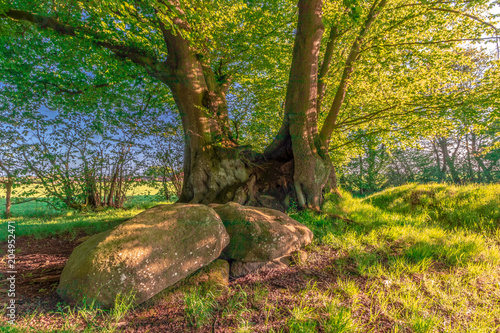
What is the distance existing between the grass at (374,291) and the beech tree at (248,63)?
6.83 feet

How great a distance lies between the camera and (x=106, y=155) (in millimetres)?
8070

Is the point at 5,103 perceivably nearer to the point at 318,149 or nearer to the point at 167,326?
the point at 167,326

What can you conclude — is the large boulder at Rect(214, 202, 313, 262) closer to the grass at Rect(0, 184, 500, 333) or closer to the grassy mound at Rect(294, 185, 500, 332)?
the grass at Rect(0, 184, 500, 333)

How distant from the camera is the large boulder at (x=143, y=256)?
6.74ft

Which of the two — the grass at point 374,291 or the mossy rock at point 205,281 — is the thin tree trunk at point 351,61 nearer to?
the grass at point 374,291

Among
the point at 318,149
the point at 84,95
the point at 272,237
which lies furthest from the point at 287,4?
the point at 272,237

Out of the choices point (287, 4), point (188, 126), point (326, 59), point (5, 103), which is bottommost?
point (188, 126)

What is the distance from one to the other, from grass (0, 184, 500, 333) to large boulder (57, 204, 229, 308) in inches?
14.4

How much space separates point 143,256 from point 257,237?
1421mm

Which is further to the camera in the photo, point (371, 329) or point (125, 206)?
point (125, 206)

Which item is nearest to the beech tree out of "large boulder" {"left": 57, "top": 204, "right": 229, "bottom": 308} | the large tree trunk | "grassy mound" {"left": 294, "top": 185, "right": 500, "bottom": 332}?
the large tree trunk

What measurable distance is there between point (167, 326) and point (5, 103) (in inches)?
364

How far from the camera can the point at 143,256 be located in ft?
7.30

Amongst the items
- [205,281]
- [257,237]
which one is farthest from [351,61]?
[205,281]
